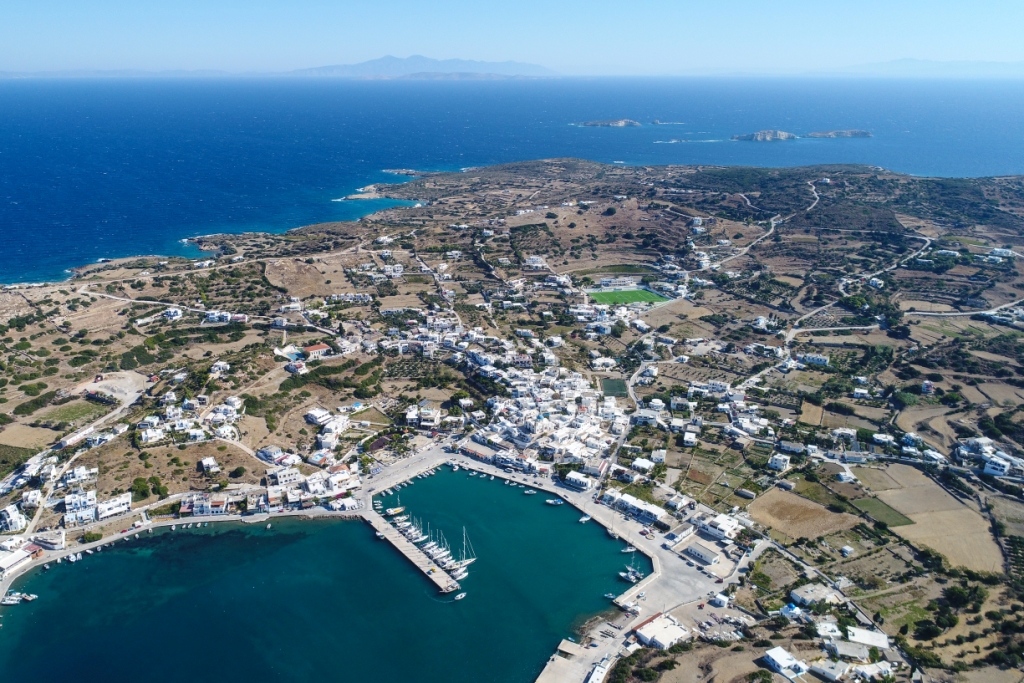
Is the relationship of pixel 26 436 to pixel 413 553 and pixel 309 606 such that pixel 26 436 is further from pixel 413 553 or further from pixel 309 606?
pixel 413 553

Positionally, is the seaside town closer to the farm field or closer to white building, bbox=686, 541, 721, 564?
the farm field

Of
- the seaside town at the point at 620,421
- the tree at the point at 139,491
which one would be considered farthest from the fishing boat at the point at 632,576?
the tree at the point at 139,491

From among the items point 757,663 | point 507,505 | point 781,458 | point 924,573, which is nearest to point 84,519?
point 507,505

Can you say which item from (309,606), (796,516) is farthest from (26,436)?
(796,516)

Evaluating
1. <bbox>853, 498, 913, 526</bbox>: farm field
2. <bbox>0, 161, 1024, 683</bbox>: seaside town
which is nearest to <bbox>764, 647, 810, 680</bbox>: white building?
<bbox>0, 161, 1024, 683</bbox>: seaside town

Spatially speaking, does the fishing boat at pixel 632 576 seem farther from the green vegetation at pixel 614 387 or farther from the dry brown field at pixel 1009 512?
the dry brown field at pixel 1009 512

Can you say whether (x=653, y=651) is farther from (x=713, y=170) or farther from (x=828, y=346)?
(x=713, y=170)
